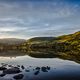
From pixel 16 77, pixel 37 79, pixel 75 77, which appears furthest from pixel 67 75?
pixel 16 77

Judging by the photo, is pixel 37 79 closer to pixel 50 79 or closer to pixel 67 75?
pixel 50 79

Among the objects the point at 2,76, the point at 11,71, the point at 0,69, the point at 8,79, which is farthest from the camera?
the point at 0,69

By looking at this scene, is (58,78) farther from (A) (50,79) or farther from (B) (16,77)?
(B) (16,77)

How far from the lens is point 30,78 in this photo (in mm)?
57562

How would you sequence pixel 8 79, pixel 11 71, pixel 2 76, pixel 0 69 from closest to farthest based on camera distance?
pixel 8 79, pixel 2 76, pixel 11 71, pixel 0 69

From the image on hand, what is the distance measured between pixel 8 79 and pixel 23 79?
3.86 meters

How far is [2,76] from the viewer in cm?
6066

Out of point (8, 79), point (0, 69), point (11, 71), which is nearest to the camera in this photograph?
point (8, 79)

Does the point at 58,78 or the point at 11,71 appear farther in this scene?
the point at 11,71

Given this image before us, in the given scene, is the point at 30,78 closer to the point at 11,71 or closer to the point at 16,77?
the point at 16,77

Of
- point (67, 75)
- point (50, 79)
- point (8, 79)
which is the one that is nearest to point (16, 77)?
point (8, 79)

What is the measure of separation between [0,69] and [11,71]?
7879mm

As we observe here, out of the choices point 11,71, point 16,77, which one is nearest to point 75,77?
point 16,77

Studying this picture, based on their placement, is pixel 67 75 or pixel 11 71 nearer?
pixel 67 75
